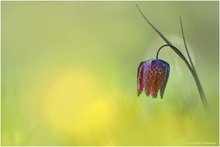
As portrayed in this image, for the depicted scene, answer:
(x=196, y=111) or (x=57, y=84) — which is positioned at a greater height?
(x=57, y=84)

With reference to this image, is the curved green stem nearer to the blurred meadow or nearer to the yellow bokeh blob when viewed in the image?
the blurred meadow

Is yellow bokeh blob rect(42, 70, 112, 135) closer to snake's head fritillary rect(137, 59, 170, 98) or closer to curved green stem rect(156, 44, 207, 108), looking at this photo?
snake's head fritillary rect(137, 59, 170, 98)

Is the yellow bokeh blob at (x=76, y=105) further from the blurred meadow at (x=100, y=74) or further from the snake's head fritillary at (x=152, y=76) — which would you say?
the snake's head fritillary at (x=152, y=76)

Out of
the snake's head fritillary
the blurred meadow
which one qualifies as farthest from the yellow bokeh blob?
the snake's head fritillary

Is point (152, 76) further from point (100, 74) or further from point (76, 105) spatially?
point (76, 105)

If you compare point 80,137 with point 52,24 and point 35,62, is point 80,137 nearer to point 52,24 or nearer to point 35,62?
point 35,62

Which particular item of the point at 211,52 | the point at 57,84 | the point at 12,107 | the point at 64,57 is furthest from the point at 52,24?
the point at 211,52

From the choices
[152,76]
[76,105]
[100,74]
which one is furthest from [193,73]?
[76,105]
